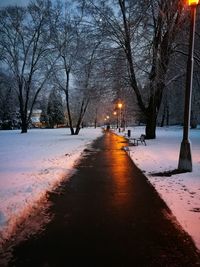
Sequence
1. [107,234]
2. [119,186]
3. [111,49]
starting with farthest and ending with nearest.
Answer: [111,49] → [119,186] → [107,234]

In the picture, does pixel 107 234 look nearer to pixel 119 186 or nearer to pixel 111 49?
pixel 119 186

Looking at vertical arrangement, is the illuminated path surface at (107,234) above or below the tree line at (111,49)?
below

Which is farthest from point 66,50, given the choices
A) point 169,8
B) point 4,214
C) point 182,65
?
point 4,214

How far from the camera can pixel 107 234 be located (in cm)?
572

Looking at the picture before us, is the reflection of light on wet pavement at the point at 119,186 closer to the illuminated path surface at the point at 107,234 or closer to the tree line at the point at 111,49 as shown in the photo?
the illuminated path surface at the point at 107,234

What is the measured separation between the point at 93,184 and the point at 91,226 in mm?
4101

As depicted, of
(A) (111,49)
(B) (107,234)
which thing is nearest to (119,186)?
(B) (107,234)

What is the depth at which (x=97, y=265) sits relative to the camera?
177 inches

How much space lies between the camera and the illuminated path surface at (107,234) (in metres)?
4.70

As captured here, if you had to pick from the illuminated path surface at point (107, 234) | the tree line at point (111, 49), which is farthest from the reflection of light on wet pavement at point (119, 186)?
the tree line at point (111, 49)

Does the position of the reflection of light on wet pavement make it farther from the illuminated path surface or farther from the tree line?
the tree line

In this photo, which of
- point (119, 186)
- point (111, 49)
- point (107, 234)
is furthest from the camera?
point (111, 49)

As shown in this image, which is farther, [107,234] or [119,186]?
[119,186]

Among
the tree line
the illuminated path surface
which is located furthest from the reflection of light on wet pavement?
the tree line
